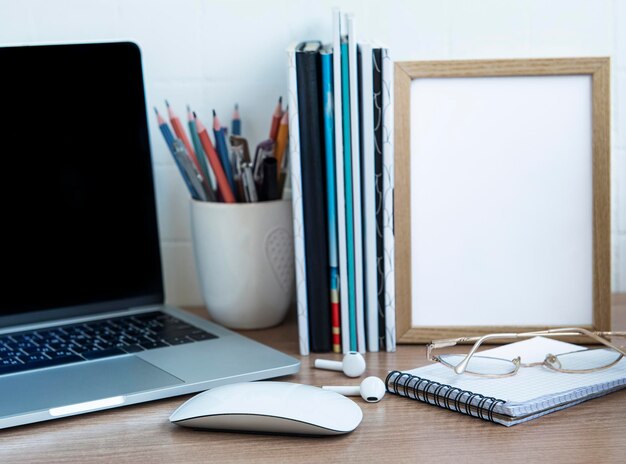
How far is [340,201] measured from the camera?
882mm

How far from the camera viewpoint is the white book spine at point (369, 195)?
87cm

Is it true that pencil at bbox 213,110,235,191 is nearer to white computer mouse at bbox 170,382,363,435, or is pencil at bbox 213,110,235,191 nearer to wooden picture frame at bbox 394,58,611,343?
wooden picture frame at bbox 394,58,611,343

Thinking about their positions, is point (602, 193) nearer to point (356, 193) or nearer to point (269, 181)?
point (356, 193)

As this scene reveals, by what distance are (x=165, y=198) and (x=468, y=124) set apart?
1.52 ft

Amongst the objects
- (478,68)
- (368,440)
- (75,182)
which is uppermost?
(478,68)

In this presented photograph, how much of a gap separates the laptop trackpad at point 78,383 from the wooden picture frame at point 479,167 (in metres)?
0.29

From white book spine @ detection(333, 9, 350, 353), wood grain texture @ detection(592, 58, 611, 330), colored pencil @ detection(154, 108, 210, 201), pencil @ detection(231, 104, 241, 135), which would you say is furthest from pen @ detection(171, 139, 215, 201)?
wood grain texture @ detection(592, 58, 611, 330)

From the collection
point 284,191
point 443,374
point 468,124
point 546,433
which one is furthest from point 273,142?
point 546,433

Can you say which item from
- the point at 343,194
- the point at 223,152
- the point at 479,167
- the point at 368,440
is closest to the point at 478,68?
the point at 479,167

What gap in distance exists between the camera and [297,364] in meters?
0.81

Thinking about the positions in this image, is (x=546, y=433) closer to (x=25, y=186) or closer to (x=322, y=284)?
(x=322, y=284)

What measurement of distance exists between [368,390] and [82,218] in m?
0.47

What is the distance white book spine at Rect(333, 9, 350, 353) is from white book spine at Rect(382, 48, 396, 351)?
0.04m

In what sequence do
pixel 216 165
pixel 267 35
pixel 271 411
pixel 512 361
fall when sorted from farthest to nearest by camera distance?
1. pixel 267 35
2. pixel 216 165
3. pixel 512 361
4. pixel 271 411
